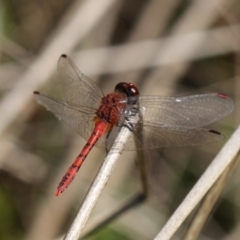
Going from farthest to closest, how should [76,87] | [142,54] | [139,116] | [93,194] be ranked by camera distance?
[142,54] → [76,87] → [139,116] → [93,194]

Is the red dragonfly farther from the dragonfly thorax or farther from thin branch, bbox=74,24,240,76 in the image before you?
thin branch, bbox=74,24,240,76

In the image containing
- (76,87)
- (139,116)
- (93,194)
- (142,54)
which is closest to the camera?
(93,194)

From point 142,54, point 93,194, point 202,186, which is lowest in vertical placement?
point 93,194

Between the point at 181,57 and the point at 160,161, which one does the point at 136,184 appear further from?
the point at 181,57

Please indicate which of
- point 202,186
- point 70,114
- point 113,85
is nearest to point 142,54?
point 113,85

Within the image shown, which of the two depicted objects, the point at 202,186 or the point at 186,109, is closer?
the point at 202,186

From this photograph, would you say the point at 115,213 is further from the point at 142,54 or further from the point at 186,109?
the point at 142,54

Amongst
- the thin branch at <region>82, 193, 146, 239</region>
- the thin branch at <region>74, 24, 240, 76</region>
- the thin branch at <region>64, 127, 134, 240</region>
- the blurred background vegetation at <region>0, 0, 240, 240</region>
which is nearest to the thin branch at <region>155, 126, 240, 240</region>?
the thin branch at <region>64, 127, 134, 240</region>
